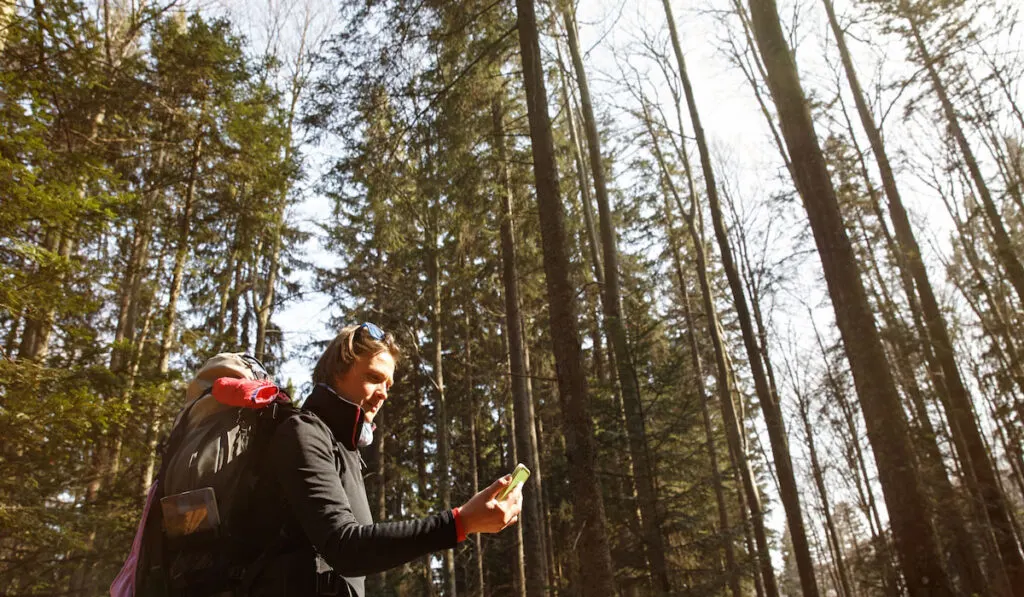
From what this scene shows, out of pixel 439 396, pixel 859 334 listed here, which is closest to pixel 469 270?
pixel 439 396

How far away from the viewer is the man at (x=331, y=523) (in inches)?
53.5

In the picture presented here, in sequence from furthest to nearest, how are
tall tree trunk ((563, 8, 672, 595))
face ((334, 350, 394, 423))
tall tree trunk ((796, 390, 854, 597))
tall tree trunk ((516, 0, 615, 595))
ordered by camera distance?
tall tree trunk ((796, 390, 854, 597))
tall tree trunk ((563, 8, 672, 595))
tall tree trunk ((516, 0, 615, 595))
face ((334, 350, 394, 423))

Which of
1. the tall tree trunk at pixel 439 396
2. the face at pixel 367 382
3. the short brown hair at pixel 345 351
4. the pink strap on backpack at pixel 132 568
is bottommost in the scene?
the pink strap on backpack at pixel 132 568

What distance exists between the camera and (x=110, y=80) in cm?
836

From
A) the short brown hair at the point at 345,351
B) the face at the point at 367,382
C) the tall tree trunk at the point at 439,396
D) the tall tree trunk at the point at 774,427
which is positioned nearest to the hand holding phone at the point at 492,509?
the face at the point at 367,382

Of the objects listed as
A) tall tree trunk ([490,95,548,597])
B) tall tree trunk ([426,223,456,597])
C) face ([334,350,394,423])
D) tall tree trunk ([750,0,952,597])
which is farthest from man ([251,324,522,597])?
tall tree trunk ([426,223,456,597])

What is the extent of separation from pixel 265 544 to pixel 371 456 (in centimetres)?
2033

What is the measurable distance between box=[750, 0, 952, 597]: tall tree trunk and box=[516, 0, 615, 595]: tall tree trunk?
8.35 feet

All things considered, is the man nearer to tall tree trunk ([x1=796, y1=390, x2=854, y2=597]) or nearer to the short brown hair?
the short brown hair

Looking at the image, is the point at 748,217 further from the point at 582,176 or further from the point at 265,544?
the point at 265,544

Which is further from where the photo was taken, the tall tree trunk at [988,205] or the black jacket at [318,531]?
the tall tree trunk at [988,205]

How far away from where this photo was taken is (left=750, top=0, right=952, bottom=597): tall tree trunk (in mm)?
4637

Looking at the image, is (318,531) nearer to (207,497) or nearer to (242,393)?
(207,497)

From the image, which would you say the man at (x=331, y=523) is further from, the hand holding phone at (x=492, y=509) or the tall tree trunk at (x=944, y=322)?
the tall tree trunk at (x=944, y=322)
